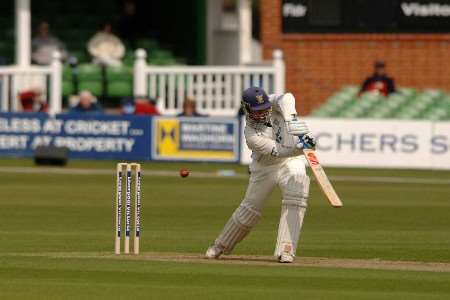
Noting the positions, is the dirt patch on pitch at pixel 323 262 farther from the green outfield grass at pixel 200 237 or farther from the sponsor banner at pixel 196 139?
the sponsor banner at pixel 196 139

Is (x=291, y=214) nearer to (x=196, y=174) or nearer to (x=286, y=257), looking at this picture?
(x=286, y=257)

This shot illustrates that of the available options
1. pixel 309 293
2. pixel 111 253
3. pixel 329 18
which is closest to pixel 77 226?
pixel 111 253

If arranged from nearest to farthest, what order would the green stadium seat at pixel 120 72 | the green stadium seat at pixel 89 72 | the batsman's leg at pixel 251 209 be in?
the batsman's leg at pixel 251 209 → the green stadium seat at pixel 89 72 → the green stadium seat at pixel 120 72

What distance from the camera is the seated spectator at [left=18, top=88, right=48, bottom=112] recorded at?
29375mm

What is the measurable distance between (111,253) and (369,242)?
2.97 metres

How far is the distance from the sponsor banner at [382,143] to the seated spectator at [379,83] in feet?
8.75

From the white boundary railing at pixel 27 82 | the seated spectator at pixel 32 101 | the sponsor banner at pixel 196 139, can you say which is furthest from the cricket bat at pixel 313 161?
the white boundary railing at pixel 27 82

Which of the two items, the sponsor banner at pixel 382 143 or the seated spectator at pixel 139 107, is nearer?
the sponsor banner at pixel 382 143

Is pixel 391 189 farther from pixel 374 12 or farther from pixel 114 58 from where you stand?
pixel 114 58

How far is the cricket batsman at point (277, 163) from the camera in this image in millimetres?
13734

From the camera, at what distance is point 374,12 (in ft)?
104

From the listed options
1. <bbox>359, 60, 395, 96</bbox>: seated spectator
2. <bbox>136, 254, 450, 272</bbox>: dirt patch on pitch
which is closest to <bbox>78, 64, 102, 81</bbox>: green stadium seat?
<bbox>359, 60, 395, 96</bbox>: seated spectator

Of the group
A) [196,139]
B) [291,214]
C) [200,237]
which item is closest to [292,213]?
[291,214]

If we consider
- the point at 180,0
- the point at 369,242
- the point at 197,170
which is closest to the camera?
the point at 369,242
